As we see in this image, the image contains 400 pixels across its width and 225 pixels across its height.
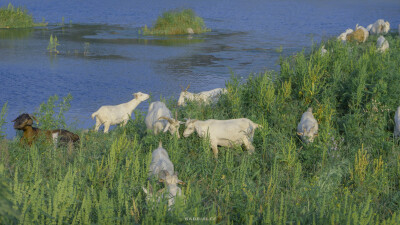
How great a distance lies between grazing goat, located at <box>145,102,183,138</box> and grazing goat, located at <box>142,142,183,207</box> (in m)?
1.08

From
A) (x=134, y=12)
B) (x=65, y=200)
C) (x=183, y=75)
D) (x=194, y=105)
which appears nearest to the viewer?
(x=65, y=200)

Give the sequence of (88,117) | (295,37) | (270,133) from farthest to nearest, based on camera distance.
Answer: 1. (295,37)
2. (88,117)
3. (270,133)

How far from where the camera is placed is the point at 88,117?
1130cm

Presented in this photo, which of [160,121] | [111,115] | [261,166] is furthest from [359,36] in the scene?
[261,166]

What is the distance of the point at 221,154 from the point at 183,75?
8.84 metres

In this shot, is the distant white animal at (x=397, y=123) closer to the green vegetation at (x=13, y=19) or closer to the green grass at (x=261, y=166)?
the green grass at (x=261, y=166)

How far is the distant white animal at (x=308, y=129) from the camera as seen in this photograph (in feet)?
24.6

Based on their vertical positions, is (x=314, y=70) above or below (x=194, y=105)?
above

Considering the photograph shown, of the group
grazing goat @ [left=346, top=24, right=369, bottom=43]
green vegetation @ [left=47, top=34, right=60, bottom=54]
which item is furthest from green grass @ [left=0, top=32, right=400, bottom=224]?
green vegetation @ [left=47, top=34, right=60, bottom=54]

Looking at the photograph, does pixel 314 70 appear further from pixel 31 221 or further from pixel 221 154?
pixel 31 221

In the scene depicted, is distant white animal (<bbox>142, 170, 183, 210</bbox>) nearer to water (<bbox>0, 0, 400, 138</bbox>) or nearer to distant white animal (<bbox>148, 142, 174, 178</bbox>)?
distant white animal (<bbox>148, 142, 174, 178</bbox>)

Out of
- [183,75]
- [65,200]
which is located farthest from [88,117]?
[65,200]

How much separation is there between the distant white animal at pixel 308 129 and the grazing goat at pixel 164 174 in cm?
209

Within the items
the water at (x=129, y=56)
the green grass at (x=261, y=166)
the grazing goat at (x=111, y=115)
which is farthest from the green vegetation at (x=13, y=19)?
the grazing goat at (x=111, y=115)
